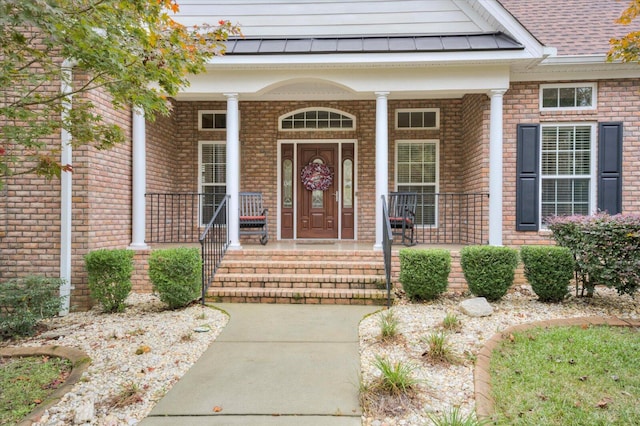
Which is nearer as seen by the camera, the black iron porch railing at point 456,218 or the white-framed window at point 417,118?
the black iron porch railing at point 456,218

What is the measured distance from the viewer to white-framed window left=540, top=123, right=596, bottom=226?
6.68m

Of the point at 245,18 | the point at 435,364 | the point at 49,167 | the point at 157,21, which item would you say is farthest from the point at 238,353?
the point at 245,18

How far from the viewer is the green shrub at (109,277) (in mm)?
5023

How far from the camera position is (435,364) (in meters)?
3.33

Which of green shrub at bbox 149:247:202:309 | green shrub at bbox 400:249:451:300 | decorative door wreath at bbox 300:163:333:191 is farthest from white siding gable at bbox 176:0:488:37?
green shrub at bbox 149:247:202:309

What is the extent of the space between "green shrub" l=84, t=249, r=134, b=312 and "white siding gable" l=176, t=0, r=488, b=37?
4595mm

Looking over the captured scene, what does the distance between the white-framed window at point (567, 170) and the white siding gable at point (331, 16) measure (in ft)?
8.32

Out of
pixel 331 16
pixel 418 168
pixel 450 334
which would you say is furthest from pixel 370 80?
pixel 450 334

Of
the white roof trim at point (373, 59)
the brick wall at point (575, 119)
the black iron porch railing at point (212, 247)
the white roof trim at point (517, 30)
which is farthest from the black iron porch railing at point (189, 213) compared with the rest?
the white roof trim at point (517, 30)

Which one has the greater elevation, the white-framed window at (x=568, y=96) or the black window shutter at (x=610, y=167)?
the white-framed window at (x=568, y=96)

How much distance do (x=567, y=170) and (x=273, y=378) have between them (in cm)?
624

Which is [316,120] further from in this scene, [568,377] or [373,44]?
[568,377]

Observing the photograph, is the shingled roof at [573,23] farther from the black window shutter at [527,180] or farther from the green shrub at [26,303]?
the green shrub at [26,303]

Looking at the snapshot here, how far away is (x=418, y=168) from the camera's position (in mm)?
8461
